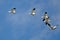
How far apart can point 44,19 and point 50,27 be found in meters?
6.10

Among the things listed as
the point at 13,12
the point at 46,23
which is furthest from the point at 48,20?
the point at 13,12

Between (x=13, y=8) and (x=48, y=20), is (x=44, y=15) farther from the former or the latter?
(x=13, y=8)

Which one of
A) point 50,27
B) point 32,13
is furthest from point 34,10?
point 50,27

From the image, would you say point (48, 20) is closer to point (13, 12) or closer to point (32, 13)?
point (32, 13)

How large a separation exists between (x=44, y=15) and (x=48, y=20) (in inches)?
98.6

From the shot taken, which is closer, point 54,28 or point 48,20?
point 48,20

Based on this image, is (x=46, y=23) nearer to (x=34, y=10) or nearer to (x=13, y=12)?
(x=34, y=10)

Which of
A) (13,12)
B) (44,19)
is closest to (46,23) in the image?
(44,19)

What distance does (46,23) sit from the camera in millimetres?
101000

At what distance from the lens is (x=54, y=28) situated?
4183 inches

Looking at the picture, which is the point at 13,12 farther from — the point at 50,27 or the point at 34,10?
the point at 50,27

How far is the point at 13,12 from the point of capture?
333 feet

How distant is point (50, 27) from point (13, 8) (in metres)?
16.1

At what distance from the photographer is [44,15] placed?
331 feet
